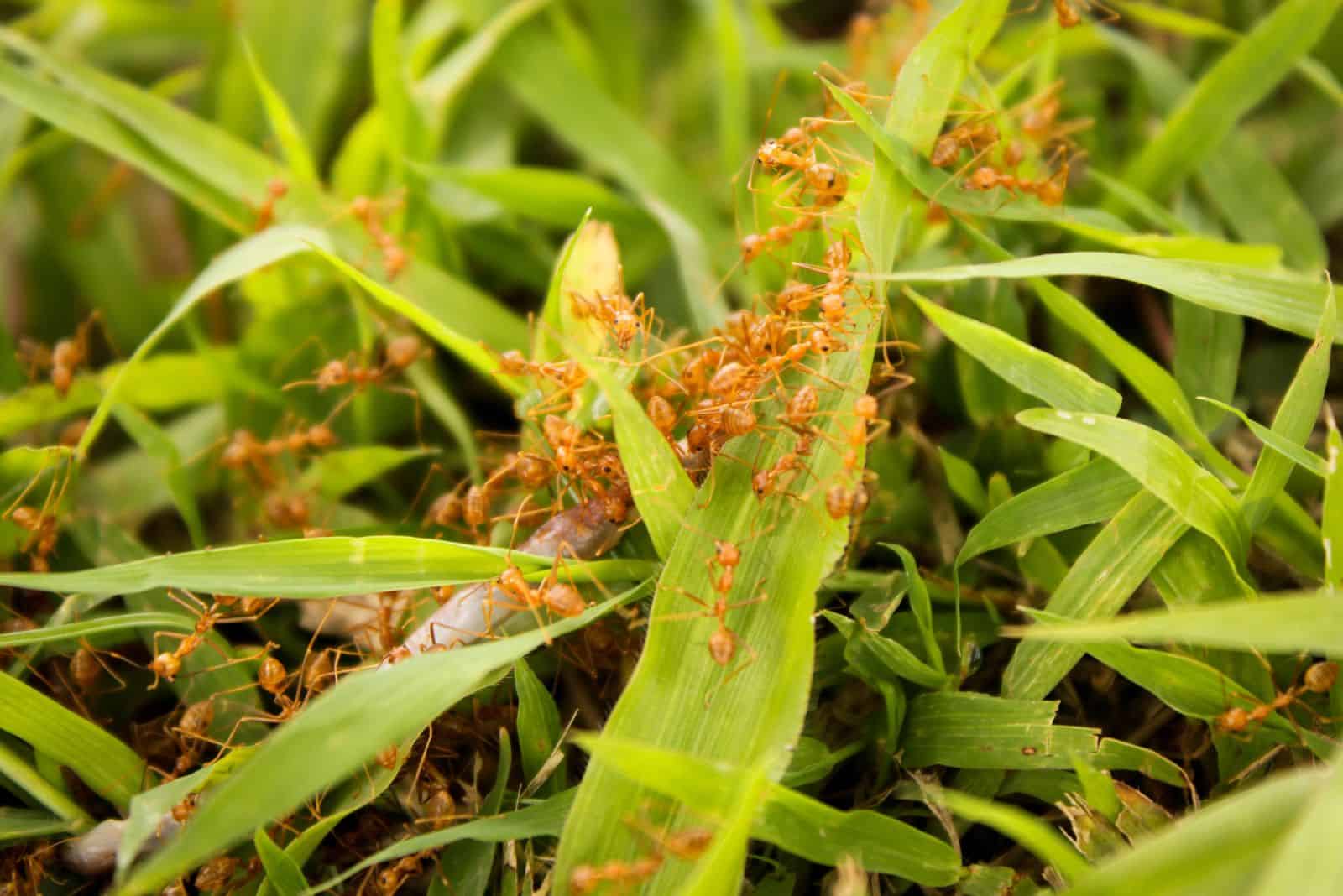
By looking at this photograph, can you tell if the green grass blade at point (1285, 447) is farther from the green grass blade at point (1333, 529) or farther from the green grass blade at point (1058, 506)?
the green grass blade at point (1058, 506)

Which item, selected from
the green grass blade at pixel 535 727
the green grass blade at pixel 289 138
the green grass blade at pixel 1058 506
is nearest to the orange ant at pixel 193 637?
the green grass blade at pixel 535 727

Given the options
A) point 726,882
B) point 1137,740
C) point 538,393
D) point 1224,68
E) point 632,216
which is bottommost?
point 1137,740

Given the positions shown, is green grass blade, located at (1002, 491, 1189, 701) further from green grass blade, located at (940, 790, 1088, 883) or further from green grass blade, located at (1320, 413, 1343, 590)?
green grass blade, located at (940, 790, 1088, 883)

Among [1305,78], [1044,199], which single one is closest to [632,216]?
[1044,199]

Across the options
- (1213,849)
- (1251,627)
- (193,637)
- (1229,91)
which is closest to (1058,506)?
(1251,627)

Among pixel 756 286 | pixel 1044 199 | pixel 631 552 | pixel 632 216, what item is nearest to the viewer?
pixel 631 552

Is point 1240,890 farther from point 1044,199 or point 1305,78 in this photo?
point 1305,78
